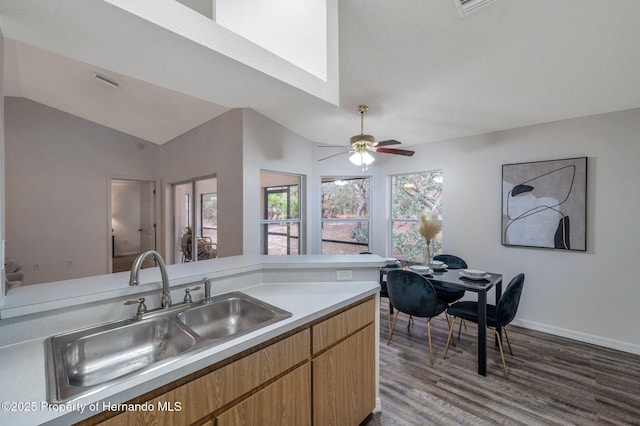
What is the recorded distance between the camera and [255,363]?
1189mm

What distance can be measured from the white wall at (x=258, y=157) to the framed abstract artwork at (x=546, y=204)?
297 cm

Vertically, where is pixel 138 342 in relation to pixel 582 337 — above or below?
above

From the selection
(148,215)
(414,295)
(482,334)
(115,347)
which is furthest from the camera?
(148,215)

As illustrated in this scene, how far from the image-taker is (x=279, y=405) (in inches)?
50.5

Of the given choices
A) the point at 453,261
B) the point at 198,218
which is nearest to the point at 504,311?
the point at 453,261

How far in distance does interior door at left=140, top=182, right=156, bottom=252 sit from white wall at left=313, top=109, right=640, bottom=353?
5.75 meters

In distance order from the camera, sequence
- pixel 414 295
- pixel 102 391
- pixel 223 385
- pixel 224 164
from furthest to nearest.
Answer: pixel 224 164 < pixel 414 295 < pixel 223 385 < pixel 102 391

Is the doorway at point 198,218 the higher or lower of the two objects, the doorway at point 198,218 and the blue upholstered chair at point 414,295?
the higher

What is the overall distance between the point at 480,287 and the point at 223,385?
227 cm

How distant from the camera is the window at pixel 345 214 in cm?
493

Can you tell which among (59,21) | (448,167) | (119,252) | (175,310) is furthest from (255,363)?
(119,252)

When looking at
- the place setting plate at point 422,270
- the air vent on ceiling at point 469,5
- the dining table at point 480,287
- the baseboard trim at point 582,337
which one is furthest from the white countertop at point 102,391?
the baseboard trim at point 582,337

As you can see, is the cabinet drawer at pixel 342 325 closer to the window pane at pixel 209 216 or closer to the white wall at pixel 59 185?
the window pane at pixel 209 216

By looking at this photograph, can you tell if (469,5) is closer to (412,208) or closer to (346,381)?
(346,381)
